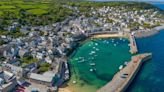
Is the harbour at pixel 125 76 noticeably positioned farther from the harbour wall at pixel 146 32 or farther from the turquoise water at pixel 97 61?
the harbour wall at pixel 146 32

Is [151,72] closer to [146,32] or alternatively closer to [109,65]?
[109,65]

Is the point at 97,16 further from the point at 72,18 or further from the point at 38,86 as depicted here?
the point at 38,86

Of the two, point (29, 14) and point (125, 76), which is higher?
point (29, 14)

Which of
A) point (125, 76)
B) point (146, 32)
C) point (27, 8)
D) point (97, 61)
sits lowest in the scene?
point (146, 32)

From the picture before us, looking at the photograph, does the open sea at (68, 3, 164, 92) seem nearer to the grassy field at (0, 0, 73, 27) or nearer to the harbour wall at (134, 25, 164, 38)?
the harbour wall at (134, 25, 164, 38)

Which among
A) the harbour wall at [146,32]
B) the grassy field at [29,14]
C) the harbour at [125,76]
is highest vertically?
the grassy field at [29,14]

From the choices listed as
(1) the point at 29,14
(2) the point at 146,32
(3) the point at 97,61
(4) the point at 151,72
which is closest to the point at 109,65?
(3) the point at 97,61

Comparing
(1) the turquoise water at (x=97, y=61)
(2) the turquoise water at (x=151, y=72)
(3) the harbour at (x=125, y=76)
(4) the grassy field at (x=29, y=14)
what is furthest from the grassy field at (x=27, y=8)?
(3) the harbour at (x=125, y=76)

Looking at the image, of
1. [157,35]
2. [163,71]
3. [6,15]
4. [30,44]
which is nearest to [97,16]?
[157,35]
